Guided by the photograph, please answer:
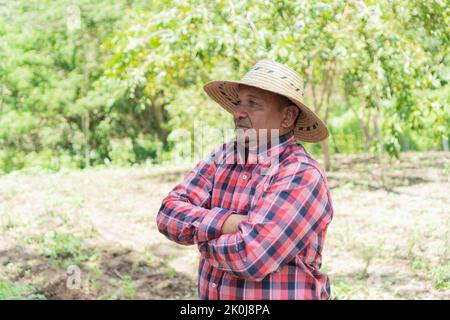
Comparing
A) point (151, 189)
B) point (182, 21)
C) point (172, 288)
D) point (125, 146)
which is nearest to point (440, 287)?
point (172, 288)

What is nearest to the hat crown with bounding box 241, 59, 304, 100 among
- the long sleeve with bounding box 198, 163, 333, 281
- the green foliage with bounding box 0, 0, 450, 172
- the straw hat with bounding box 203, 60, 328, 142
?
the straw hat with bounding box 203, 60, 328, 142

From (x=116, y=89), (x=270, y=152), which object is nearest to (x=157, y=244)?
(x=270, y=152)

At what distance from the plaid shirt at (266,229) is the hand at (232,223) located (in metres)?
0.01

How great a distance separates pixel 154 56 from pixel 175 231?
4.93m

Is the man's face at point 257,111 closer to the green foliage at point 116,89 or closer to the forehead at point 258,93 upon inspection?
the forehead at point 258,93

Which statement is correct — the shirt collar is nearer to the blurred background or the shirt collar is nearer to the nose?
the nose

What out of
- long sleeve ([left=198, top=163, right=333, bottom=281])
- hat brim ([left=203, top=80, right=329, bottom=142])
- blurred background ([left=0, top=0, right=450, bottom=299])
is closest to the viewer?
long sleeve ([left=198, top=163, right=333, bottom=281])

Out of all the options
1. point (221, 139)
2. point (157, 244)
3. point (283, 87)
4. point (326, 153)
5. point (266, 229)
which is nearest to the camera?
point (266, 229)

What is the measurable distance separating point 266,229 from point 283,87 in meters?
0.40

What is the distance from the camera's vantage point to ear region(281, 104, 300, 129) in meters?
1.74

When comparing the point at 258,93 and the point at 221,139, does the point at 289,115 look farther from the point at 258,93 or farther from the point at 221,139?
the point at 221,139

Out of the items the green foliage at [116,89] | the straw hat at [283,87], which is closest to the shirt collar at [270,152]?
the straw hat at [283,87]

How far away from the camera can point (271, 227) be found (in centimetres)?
155

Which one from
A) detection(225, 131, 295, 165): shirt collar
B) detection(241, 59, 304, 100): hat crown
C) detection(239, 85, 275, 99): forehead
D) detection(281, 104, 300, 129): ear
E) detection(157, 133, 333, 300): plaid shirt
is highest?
detection(241, 59, 304, 100): hat crown
